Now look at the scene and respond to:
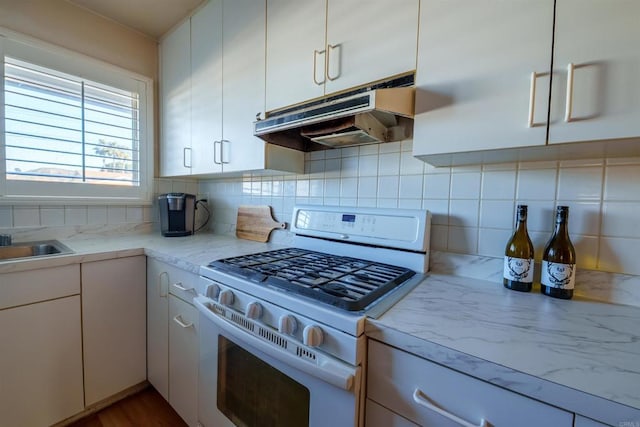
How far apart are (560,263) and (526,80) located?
537 mm

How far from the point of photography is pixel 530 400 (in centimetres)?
46

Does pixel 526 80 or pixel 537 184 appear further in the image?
pixel 537 184

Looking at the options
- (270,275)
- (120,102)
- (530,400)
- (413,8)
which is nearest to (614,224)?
(530,400)

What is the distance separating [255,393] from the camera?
0.89 meters

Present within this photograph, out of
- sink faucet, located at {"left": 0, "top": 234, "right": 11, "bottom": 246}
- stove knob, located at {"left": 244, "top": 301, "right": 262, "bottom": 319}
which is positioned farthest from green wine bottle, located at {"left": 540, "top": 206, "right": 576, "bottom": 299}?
sink faucet, located at {"left": 0, "top": 234, "right": 11, "bottom": 246}

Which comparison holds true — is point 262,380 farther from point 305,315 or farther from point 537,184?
point 537,184

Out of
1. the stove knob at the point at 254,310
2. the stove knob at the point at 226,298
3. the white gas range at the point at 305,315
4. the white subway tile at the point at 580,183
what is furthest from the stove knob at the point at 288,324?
the white subway tile at the point at 580,183

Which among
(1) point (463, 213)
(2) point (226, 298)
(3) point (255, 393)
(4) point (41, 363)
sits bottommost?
(4) point (41, 363)

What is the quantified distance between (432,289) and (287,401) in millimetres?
561

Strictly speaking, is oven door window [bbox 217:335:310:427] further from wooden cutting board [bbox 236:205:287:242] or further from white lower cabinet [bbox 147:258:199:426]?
wooden cutting board [bbox 236:205:287:242]

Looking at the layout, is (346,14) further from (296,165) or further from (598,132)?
(598,132)

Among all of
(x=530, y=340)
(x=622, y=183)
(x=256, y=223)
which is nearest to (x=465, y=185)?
(x=622, y=183)

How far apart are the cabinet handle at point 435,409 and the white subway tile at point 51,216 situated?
211 centimetres

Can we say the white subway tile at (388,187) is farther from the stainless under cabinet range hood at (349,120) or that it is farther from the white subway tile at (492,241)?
the white subway tile at (492,241)
